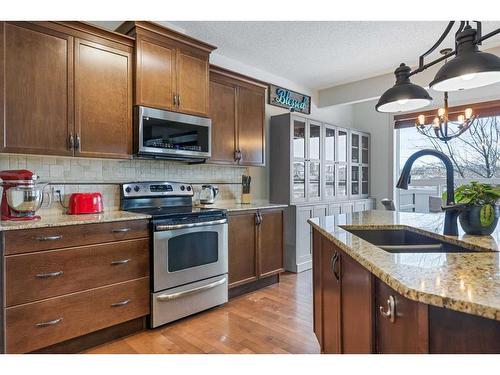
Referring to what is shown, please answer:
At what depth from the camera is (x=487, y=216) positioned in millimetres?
1363

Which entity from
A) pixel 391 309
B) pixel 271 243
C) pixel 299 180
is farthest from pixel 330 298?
pixel 299 180

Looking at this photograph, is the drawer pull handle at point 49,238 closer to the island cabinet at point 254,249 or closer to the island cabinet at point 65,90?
the island cabinet at point 65,90

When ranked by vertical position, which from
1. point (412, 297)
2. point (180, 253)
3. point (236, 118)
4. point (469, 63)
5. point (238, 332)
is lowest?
point (238, 332)

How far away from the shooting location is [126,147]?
251 cm

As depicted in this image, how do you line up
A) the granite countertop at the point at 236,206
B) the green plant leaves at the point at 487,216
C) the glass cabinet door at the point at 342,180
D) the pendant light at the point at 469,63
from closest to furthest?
the pendant light at the point at 469,63
the green plant leaves at the point at 487,216
the granite countertop at the point at 236,206
the glass cabinet door at the point at 342,180

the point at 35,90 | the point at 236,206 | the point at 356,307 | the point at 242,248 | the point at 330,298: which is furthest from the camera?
the point at 236,206

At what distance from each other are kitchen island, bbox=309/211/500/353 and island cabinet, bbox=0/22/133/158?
184cm

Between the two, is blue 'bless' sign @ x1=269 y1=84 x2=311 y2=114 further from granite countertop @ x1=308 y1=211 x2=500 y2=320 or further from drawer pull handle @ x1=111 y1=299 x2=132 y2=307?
granite countertop @ x1=308 y1=211 x2=500 y2=320

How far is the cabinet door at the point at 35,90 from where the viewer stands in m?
1.97

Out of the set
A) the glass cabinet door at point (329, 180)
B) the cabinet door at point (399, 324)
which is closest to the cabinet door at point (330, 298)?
the cabinet door at point (399, 324)

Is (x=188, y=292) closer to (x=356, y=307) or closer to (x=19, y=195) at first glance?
(x=19, y=195)

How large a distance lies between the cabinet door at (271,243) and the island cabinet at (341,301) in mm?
1355

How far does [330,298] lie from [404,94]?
1.26 metres
